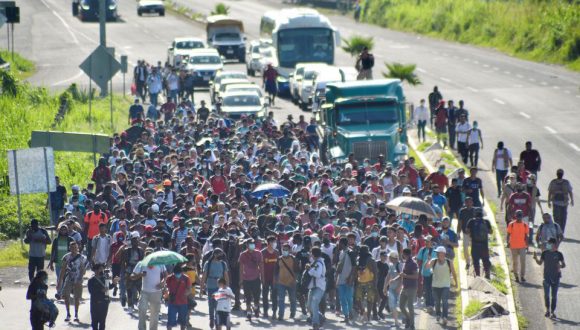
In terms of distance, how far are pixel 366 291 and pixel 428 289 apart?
4.15 feet

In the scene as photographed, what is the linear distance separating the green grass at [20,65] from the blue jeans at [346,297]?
40.8 meters

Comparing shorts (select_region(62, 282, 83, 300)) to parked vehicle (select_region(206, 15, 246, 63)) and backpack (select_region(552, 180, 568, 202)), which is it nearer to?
backpack (select_region(552, 180, 568, 202))

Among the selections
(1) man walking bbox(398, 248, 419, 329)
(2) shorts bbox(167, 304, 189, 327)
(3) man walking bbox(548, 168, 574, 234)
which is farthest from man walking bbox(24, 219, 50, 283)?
(3) man walking bbox(548, 168, 574, 234)

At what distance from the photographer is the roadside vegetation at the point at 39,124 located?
33.2m

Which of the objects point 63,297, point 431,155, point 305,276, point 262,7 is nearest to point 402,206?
point 305,276

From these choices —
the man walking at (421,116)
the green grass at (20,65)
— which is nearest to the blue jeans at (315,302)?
the man walking at (421,116)

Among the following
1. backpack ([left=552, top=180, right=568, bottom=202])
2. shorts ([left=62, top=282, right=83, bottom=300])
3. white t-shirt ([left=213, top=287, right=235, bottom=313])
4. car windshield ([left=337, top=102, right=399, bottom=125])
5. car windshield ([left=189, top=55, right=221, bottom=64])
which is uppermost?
car windshield ([left=337, top=102, right=399, bottom=125])

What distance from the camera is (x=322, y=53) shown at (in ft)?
184

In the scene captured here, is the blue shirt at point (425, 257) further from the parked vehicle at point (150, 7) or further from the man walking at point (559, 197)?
the parked vehicle at point (150, 7)

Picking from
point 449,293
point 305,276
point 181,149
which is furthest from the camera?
point 181,149

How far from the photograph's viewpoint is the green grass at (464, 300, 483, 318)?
80.3 ft

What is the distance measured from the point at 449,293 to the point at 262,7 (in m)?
79.6

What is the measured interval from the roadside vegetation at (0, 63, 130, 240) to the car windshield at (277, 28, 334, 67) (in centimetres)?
683

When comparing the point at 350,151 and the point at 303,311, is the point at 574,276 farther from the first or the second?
the point at 350,151
